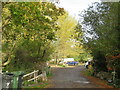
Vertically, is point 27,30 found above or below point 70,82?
above

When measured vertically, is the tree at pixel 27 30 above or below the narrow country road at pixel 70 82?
above

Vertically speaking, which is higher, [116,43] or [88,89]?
[116,43]

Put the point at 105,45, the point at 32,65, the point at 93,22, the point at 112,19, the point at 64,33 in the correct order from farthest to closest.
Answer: the point at 64,33
the point at 93,22
the point at 32,65
the point at 105,45
the point at 112,19

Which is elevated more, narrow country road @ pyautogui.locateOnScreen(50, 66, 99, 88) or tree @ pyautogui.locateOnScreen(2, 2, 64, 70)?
tree @ pyautogui.locateOnScreen(2, 2, 64, 70)

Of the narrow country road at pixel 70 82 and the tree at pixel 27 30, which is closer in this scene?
the tree at pixel 27 30

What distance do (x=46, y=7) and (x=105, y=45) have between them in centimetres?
571

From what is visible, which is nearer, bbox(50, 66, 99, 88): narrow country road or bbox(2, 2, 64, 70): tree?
bbox(2, 2, 64, 70): tree

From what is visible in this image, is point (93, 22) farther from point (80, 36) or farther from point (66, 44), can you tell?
point (66, 44)

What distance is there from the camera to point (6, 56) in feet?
54.3

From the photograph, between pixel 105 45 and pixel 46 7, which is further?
pixel 105 45

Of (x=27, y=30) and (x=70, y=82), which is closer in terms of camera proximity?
(x=27, y=30)

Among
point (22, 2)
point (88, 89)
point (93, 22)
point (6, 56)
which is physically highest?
point (93, 22)

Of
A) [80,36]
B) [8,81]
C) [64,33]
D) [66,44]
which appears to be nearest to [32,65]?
[80,36]

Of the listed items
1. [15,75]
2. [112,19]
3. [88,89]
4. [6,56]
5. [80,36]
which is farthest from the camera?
[80,36]
